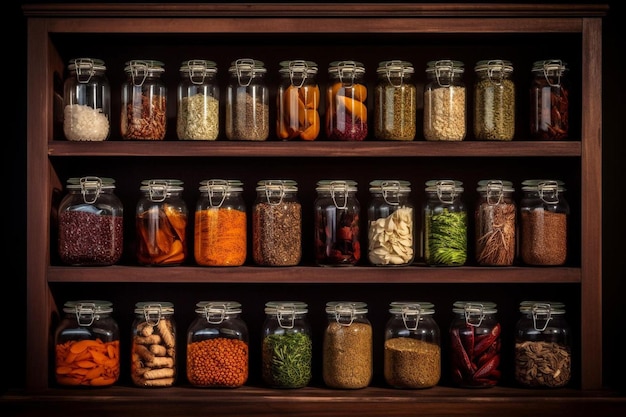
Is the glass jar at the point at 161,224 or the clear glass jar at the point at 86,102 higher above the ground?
the clear glass jar at the point at 86,102

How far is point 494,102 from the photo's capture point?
218 centimetres

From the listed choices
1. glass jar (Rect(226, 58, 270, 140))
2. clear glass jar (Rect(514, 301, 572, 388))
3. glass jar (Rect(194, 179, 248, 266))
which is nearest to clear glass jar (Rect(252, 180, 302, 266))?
glass jar (Rect(194, 179, 248, 266))

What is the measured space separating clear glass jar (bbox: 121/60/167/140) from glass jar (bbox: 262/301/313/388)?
1.91 ft

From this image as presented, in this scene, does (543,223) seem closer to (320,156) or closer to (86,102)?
(320,156)

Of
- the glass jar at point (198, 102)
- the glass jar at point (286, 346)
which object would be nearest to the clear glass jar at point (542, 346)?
the glass jar at point (286, 346)

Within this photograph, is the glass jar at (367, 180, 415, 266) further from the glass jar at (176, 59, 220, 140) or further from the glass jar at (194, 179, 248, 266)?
the glass jar at (176, 59, 220, 140)

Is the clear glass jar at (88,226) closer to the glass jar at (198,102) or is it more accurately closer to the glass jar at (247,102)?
the glass jar at (198,102)

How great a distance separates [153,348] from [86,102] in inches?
27.9

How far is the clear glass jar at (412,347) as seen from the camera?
6.93 ft

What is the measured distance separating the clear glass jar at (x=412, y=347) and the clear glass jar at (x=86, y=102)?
950 millimetres

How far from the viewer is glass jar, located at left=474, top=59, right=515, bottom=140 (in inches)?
85.5

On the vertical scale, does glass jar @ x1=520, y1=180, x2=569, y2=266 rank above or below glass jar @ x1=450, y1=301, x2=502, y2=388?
above
